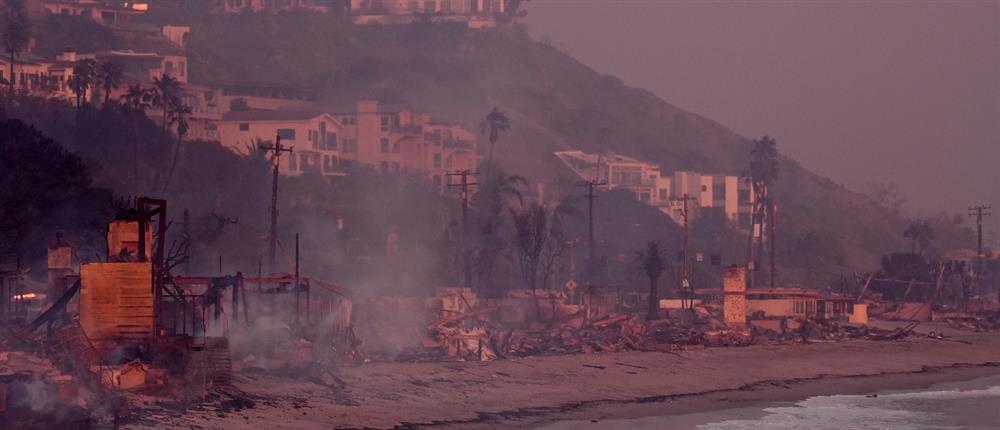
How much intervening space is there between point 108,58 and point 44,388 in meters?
126

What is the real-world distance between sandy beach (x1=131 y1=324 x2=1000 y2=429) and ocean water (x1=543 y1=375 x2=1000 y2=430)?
119 centimetres

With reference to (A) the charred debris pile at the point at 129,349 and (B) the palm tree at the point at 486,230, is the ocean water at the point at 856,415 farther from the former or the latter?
(B) the palm tree at the point at 486,230

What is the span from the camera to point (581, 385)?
165ft

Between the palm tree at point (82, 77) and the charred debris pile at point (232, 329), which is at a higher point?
the palm tree at point (82, 77)

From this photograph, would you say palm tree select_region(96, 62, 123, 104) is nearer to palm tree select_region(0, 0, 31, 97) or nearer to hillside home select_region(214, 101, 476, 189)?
palm tree select_region(0, 0, 31, 97)

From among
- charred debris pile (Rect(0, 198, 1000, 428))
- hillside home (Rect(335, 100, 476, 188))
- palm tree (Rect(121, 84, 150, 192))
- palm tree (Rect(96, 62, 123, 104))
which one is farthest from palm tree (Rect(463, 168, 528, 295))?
palm tree (Rect(96, 62, 123, 104))

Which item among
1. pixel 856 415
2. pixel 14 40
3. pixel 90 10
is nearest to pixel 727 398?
pixel 856 415

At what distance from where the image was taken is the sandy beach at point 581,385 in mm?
37469

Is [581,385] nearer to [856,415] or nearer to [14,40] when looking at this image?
[856,415]

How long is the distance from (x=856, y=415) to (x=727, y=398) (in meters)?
5.09

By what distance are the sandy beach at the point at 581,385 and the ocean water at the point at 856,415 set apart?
1186 millimetres

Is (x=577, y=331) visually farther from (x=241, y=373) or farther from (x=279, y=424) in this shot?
(x=279, y=424)

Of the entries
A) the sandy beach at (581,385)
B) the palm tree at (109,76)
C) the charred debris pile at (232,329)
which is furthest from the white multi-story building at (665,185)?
the sandy beach at (581,385)

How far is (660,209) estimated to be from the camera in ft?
532
